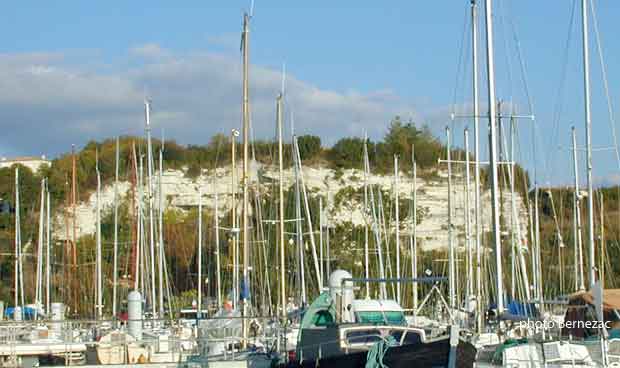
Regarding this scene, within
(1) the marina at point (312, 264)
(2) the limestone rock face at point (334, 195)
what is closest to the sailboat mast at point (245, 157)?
(1) the marina at point (312, 264)

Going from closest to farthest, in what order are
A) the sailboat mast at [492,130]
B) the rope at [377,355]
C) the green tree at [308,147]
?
the rope at [377,355], the sailboat mast at [492,130], the green tree at [308,147]

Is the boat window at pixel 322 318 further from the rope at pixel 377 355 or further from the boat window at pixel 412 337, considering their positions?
the rope at pixel 377 355

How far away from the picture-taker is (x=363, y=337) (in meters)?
24.7

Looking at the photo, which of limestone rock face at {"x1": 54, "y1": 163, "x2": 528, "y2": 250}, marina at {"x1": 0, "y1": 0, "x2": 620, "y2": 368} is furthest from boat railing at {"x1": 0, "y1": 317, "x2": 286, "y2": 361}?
limestone rock face at {"x1": 54, "y1": 163, "x2": 528, "y2": 250}

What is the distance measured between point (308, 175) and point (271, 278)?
46809 millimetres

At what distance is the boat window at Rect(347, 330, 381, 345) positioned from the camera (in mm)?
24547

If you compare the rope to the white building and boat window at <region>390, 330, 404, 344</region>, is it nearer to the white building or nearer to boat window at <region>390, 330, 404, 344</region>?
boat window at <region>390, 330, 404, 344</region>

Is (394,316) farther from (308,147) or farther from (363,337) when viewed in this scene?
(308,147)

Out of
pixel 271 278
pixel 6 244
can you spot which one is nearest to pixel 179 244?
pixel 6 244

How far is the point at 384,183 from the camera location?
324 ft

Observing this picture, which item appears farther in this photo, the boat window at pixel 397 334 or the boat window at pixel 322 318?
the boat window at pixel 322 318

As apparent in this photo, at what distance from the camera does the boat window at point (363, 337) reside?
24.5m

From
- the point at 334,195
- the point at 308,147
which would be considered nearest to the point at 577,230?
the point at 334,195

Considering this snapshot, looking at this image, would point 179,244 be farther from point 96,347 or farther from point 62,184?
point 96,347
